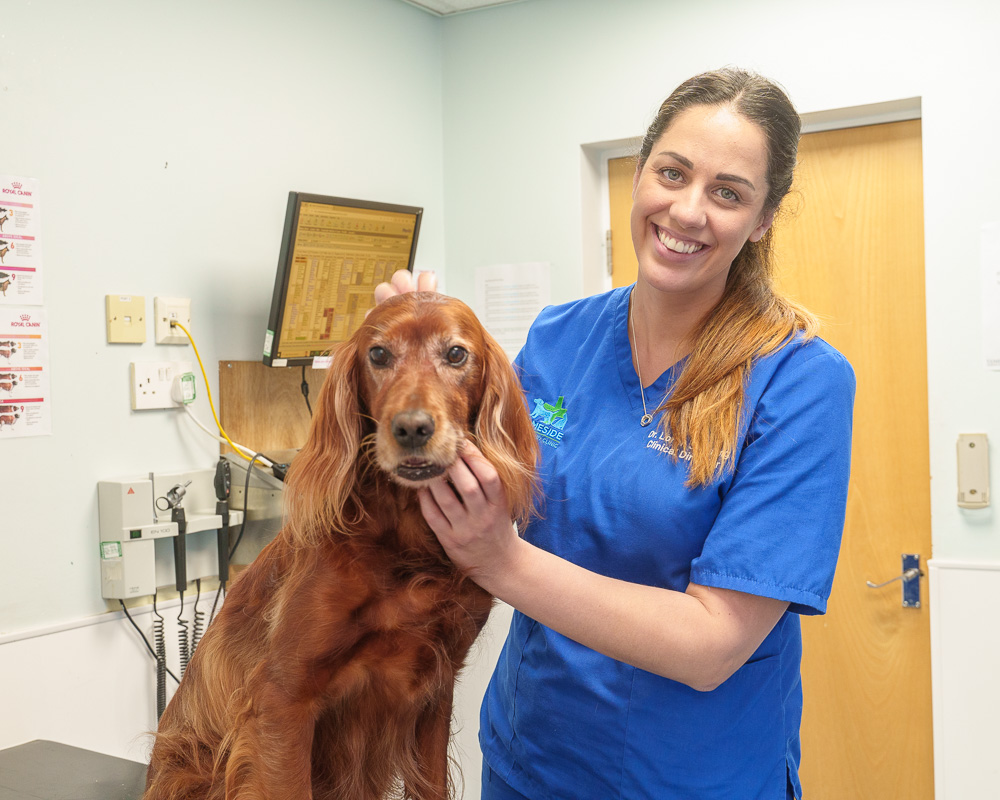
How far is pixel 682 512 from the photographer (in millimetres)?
1235

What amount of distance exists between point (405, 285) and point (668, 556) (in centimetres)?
54

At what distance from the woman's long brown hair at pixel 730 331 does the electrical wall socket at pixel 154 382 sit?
164 cm

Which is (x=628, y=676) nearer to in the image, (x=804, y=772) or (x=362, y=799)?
(x=362, y=799)

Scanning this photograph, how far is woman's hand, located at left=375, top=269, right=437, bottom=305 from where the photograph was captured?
132 centimetres

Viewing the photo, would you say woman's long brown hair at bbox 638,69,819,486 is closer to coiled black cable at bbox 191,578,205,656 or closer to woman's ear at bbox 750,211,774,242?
woman's ear at bbox 750,211,774,242

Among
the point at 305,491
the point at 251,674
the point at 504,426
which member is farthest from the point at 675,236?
the point at 251,674

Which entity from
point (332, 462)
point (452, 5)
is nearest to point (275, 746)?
point (332, 462)

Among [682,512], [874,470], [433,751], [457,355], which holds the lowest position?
[433,751]

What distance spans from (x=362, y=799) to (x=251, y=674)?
0.28 metres

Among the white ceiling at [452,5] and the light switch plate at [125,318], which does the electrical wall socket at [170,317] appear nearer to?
the light switch plate at [125,318]

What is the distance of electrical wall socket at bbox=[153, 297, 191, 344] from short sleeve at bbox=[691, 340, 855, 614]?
1.82 meters

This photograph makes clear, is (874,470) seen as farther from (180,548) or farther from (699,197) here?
(180,548)

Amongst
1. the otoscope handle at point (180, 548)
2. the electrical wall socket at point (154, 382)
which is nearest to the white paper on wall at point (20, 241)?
the electrical wall socket at point (154, 382)

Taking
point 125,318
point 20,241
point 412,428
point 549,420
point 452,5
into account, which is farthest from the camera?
point 452,5
